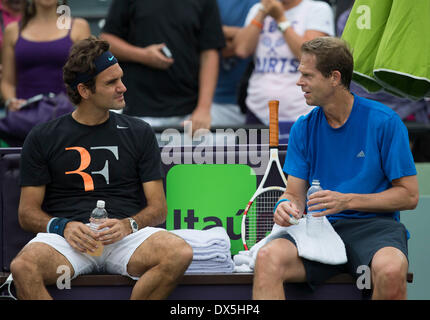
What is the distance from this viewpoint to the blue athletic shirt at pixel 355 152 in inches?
139

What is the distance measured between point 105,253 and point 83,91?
84cm

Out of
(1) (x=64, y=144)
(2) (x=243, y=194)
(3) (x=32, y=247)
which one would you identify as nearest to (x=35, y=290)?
(3) (x=32, y=247)

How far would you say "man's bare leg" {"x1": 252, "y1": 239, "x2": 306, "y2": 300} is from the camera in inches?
132

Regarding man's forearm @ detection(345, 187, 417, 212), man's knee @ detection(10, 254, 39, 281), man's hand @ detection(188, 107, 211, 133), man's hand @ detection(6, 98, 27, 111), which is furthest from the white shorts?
man's hand @ detection(6, 98, 27, 111)

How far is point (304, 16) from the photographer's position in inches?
199

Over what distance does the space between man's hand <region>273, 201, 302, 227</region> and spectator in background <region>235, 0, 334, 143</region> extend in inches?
56.2

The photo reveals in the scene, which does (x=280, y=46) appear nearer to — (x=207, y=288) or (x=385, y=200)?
(x=385, y=200)

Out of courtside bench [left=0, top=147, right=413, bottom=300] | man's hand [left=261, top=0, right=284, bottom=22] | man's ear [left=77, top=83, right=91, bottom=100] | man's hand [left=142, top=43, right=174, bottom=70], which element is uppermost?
man's hand [left=261, top=0, right=284, bottom=22]

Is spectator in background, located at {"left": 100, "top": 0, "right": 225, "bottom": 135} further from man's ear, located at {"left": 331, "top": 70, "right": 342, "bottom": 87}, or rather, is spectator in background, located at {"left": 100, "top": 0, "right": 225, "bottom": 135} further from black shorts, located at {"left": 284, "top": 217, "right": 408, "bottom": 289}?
black shorts, located at {"left": 284, "top": 217, "right": 408, "bottom": 289}

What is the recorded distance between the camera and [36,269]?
345cm

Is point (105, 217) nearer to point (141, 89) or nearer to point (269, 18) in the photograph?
point (141, 89)

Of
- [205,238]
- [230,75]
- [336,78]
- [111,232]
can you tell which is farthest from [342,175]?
[230,75]

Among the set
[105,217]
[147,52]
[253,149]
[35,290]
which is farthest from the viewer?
[147,52]

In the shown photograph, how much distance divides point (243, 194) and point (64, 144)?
0.99m
